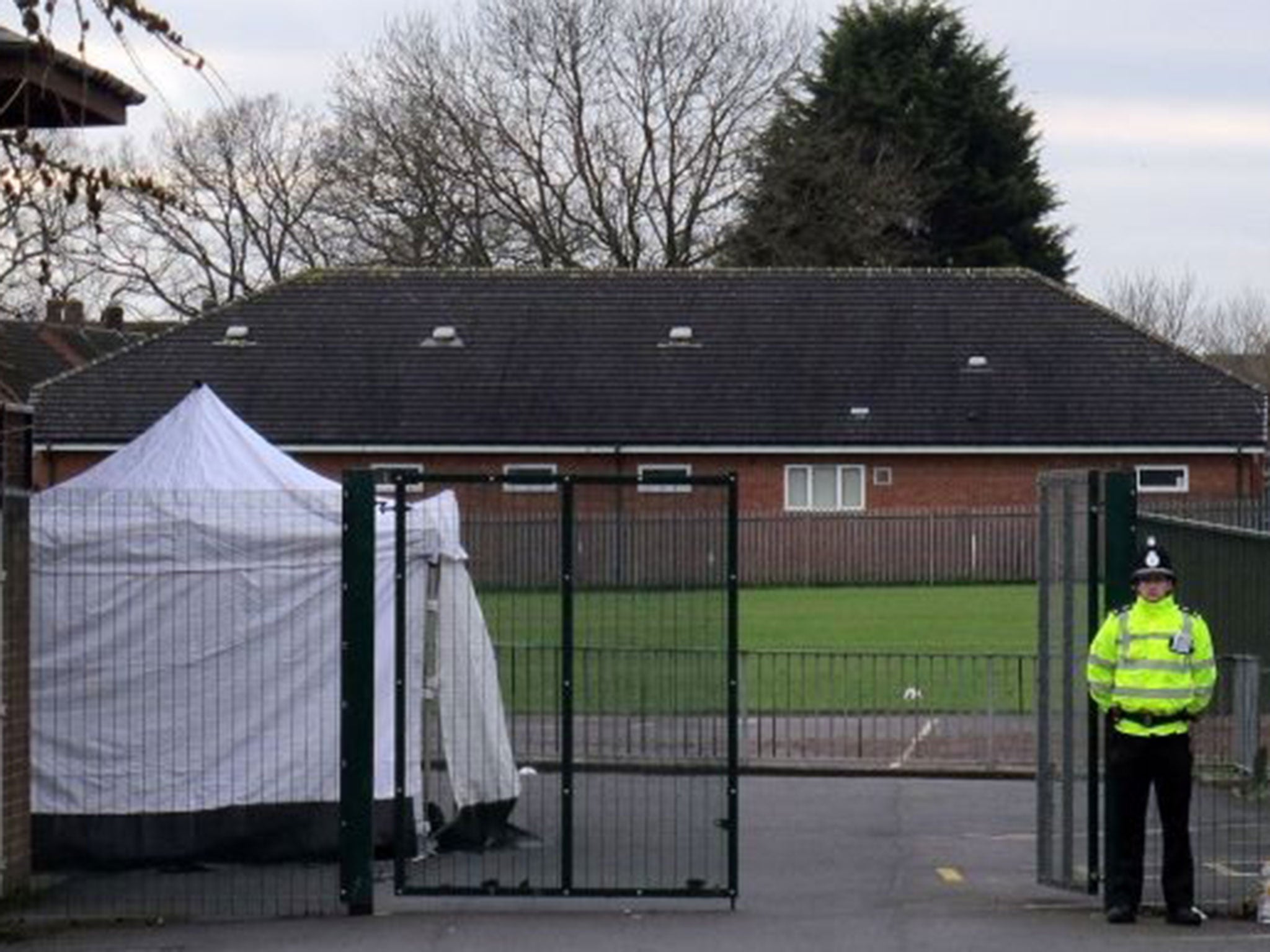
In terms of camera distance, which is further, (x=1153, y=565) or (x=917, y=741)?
(x=917, y=741)

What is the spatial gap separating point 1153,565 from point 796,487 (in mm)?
38910

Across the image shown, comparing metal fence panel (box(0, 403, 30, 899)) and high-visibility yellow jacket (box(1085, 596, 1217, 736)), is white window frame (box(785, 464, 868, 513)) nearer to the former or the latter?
metal fence panel (box(0, 403, 30, 899))

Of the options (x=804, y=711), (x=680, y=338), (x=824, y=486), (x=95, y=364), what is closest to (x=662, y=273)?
(x=680, y=338)

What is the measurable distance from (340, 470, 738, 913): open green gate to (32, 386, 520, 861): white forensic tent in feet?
0.71

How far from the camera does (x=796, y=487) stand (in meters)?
52.7

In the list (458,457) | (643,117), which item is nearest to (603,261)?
Answer: (643,117)

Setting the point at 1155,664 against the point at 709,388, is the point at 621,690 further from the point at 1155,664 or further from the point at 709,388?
the point at 709,388

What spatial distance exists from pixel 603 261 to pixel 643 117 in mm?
3629

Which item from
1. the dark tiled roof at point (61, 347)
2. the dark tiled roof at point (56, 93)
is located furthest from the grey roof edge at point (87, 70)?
the dark tiled roof at point (61, 347)

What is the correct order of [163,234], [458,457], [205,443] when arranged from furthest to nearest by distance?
[163,234] → [458,457] → [205,443]

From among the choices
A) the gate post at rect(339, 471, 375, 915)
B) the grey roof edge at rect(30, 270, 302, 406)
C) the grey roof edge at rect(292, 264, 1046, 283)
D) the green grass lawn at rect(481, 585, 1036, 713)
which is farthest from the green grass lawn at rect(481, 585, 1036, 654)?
the grey roof edge at rect(30, 270, 302, 406)

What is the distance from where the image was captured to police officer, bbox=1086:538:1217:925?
13.9 meters

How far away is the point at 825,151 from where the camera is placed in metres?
69.6

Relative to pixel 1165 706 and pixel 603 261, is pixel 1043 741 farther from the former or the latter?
pixel 603 261
